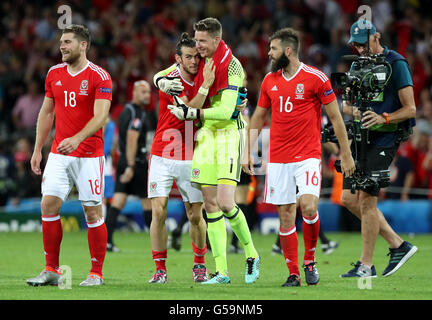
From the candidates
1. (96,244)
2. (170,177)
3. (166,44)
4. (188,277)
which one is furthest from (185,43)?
(166,44)

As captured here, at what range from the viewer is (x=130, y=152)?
13891 millimetres

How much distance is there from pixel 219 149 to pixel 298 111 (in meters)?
0.91

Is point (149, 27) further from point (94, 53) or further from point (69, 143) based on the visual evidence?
point (69, 143)

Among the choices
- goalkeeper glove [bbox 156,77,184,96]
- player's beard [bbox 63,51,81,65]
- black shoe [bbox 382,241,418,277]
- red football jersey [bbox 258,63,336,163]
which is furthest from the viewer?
black shoe [bbox 382,241,418,277]

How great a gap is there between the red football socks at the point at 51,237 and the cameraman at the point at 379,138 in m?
3.31

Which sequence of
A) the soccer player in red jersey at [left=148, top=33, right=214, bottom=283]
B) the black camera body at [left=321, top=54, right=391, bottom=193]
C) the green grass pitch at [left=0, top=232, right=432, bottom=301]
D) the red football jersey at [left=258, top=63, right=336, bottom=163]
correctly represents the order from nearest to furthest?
1. the green grass pitch at [left=0, top=232, right=432, bottom=301]
2. the red football jersey at [left=258, top=63, right=336, bottom=163]
3. the soccer player in red jersey at [left=148, top=33, right=214, bottom=283]
4. the black camera body at [left=321, top=54, right=391, bottom=193]

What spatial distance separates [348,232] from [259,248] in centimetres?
418

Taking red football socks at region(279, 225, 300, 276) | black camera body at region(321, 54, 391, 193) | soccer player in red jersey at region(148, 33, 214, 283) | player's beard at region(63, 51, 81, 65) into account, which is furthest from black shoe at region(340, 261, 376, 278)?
player's beard at region(63, 51, 81, 65)

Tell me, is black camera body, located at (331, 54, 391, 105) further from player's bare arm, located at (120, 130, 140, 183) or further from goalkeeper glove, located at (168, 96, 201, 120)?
player's bare arm, located at (120, 130, 140, 183)

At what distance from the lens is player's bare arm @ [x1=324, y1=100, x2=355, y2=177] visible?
8.96m

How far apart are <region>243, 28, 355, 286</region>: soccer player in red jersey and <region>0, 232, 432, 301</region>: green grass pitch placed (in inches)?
23.5

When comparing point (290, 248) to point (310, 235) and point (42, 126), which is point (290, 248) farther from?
point (42, 126)

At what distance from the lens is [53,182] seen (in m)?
8.70
